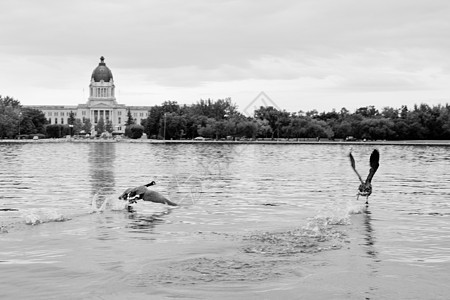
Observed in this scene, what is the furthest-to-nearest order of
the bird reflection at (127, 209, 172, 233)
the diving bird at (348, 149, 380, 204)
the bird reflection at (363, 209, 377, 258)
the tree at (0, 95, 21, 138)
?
the tree at (0, 95, 21, 138) < the diving bird at (348, 149, 380, 204) < the bird reflection at (127, 209, 172, 233) < the bird reflection at (363, 209, 377, 258)

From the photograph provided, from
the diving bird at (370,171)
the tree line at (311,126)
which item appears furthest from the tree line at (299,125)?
the diving bird at (370,171)

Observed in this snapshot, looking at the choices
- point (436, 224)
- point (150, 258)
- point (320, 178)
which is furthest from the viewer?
point (320, 178)

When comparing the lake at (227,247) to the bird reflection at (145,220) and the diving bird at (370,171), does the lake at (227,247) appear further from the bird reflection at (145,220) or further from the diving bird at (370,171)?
the diving bird at (370,171)

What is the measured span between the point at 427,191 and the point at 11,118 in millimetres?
Answer: 167457

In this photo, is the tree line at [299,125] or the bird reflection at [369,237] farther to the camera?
the tree line at [299,125]

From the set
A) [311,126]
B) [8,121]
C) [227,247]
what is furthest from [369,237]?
[8,121]

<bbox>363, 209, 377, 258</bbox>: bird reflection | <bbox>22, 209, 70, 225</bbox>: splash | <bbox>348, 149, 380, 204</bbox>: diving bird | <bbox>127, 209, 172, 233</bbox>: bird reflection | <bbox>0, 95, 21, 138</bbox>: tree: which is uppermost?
<bbox>0, 95, 21, 138</bbox>: tree

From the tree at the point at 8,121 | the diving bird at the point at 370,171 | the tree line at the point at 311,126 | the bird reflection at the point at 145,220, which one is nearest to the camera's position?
the bird reflection at the point at 145,220

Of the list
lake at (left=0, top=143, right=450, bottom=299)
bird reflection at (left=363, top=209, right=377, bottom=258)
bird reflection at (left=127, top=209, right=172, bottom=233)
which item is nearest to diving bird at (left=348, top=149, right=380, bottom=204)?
lake at (left=0, top=143, right=450, bottom=299)

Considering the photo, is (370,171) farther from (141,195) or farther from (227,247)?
(227,247)

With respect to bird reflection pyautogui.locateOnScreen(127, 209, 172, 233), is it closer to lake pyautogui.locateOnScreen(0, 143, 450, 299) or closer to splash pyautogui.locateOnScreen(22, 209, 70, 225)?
lake pyautogui.locateOnScreen(0, 143, 450, 299)

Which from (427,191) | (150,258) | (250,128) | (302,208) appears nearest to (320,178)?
(427,191)

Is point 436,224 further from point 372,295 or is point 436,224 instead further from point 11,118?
point 11,118

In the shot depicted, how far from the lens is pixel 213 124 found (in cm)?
18675
